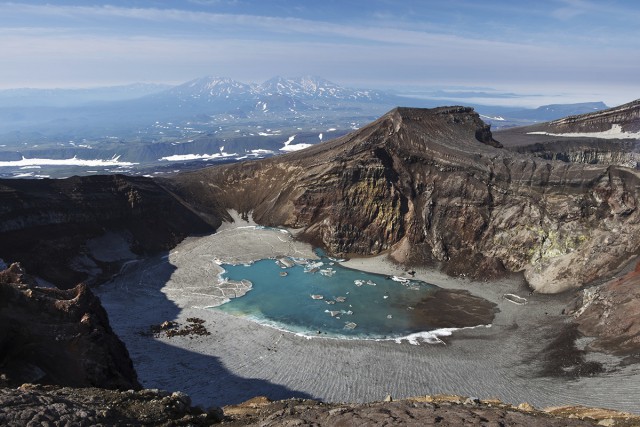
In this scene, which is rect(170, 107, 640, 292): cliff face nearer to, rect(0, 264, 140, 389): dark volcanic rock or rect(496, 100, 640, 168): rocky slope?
rect(496, 100, 640, 168): rocky slope

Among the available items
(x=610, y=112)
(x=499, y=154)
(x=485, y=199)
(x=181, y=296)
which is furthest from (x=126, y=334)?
(x=610, y=112)

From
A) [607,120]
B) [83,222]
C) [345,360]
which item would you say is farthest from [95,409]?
[607,120]

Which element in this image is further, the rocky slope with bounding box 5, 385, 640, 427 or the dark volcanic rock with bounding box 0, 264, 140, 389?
the dark volcanic rock with bounding box 0, 264, 140, 389

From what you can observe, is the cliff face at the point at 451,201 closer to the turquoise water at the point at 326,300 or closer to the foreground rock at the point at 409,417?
the turquoise water at the point at 326,300

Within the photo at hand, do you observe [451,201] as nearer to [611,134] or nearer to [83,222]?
[83,222]

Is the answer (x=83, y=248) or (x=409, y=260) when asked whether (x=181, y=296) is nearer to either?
(x=83, y=248)

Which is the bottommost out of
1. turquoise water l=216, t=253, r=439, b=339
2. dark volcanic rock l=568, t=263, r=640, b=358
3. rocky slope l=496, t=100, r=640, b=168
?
turquoise water l=216, t=253, r=439, b=339

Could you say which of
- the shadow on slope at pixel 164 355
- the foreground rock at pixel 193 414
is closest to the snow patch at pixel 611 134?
the shadow on slope at pixel 164 355

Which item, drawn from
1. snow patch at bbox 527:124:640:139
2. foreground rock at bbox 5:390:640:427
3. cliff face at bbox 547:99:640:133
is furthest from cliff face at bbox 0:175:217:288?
cliff face at bbox 547:99:640:133
